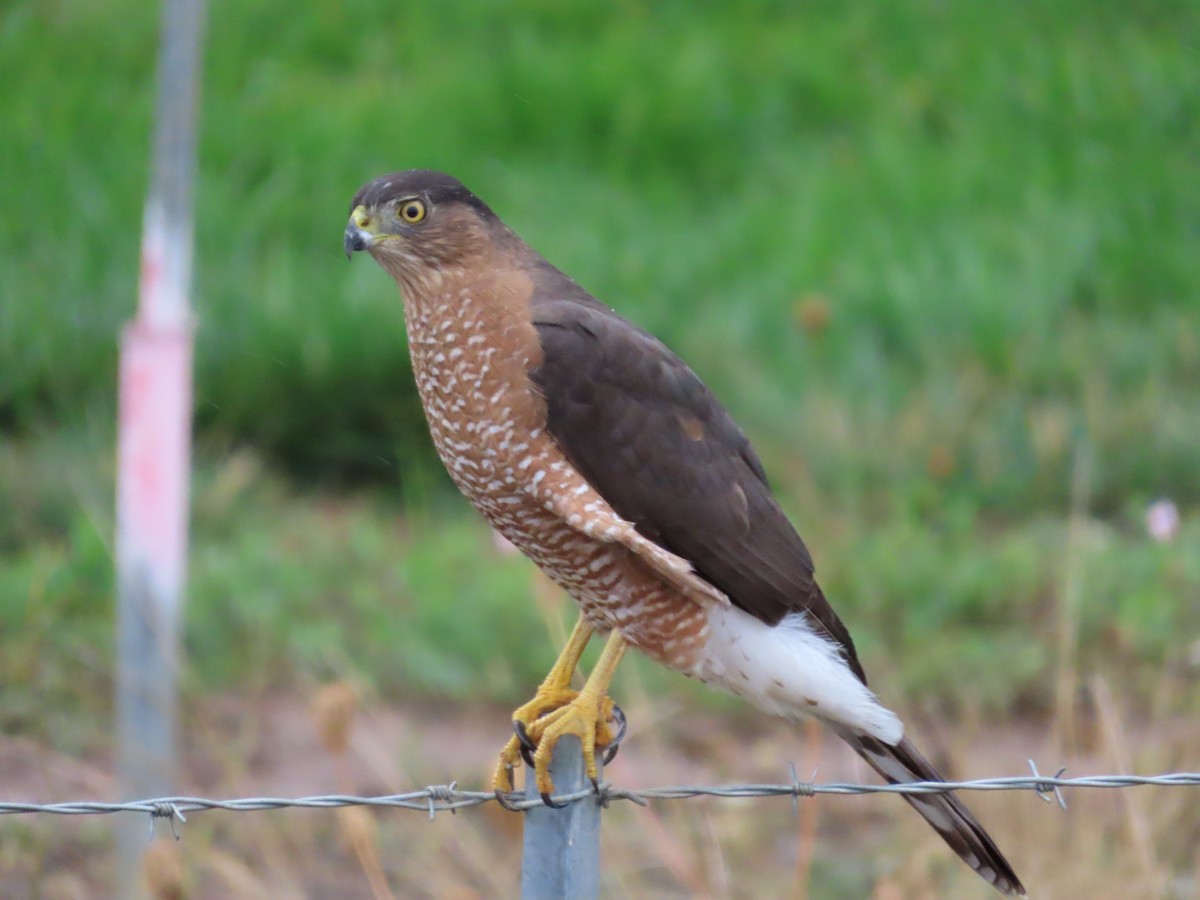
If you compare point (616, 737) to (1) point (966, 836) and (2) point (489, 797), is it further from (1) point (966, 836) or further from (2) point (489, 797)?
(1) point (966, 836)

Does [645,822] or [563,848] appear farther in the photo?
[645,822]

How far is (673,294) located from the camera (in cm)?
689

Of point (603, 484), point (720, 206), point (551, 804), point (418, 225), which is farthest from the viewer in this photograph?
point (720, 206)

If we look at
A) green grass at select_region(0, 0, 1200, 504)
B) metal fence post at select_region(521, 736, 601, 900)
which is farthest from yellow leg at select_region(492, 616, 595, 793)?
green grass at select_region(0, 0, 1200, 504)

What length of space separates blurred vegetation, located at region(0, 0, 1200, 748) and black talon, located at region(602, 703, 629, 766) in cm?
230

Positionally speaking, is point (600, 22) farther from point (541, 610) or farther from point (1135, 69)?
point (541, 610)

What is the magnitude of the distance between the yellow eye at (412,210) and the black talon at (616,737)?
954 mm

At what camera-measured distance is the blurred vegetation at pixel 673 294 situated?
510 centimetres

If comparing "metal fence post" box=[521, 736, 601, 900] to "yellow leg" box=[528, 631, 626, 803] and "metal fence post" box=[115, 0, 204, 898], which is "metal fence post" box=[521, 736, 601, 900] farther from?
"metal fence post" box=[115, 0, 204, 898]

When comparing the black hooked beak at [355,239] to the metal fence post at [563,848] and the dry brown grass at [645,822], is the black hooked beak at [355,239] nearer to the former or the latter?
the dry brown grass at [645,822]

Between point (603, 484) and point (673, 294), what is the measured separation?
423cm

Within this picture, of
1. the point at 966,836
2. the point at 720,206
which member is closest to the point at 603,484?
the point at 966,836

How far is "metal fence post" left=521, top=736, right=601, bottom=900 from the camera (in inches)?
83.6

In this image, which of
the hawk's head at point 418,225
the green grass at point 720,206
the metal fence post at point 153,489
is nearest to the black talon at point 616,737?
the hawk's head at point 418,225
